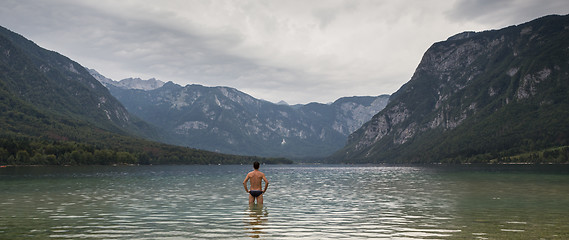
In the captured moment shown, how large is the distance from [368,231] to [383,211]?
41.7ft

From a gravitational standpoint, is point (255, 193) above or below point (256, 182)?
below

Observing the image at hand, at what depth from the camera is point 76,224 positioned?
30.3 m

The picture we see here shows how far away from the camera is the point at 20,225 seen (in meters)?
29.2

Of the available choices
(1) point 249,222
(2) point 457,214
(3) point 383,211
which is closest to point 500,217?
(2) point 457,214

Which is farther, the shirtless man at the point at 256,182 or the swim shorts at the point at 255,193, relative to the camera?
the swim shorts at the point at 255,193

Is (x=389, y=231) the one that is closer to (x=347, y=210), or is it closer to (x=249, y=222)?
(x=249, y=222)

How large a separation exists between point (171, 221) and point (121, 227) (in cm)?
397

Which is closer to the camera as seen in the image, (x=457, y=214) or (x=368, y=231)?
(x=368, y=231)

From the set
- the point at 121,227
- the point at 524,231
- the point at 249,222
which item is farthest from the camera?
the point at 249,222

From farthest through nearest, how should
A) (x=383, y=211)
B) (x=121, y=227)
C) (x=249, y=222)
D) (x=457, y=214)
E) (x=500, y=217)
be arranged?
1. (x=383, y=211)
2. (x=457, y=214)
3. (x=500, y=217)
4. (x=249, y=222)
5. (x=121, y=227)

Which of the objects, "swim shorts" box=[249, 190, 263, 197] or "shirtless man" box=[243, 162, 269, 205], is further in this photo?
"swim shorts" box=[249, 190, 263, 197]

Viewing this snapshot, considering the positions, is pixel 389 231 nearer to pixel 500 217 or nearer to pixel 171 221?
pixel 500 217

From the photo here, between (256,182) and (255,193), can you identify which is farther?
(255,193)

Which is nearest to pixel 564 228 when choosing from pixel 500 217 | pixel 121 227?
pixel 500 217
